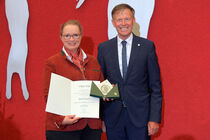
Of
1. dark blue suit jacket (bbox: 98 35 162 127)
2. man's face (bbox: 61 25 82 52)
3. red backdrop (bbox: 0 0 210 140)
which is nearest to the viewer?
man's face (bbox: 61 25 82 52)

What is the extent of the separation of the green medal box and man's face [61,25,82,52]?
0.31m

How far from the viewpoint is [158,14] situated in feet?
8.14

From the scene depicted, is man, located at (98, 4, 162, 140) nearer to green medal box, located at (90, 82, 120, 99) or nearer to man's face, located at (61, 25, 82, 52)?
green medal box, located at (90, 82, 120, 99)

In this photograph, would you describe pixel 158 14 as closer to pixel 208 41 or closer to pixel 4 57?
pixel 208 41

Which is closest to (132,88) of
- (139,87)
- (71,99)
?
(139,87)

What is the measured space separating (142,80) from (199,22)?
1084mm

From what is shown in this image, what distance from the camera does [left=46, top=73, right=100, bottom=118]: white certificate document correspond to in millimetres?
1469

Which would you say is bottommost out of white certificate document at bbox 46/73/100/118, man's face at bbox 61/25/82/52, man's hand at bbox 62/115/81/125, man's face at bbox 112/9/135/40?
man's hand at bbox 62/115/81/125

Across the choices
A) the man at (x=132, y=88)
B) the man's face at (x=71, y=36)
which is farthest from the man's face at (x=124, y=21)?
the man's face at (x=71, y=36)

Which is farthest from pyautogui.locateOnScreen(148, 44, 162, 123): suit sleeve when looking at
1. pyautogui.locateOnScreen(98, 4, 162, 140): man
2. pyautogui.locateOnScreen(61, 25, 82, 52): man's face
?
pyautogui.locateOnScreen(61, 25, 82, 52): man's face

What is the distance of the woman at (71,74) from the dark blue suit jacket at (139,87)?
0.18 meters

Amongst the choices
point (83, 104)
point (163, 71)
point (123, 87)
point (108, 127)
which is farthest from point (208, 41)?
point (83, 104)

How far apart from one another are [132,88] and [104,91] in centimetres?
27

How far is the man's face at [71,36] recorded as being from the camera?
159 cm
